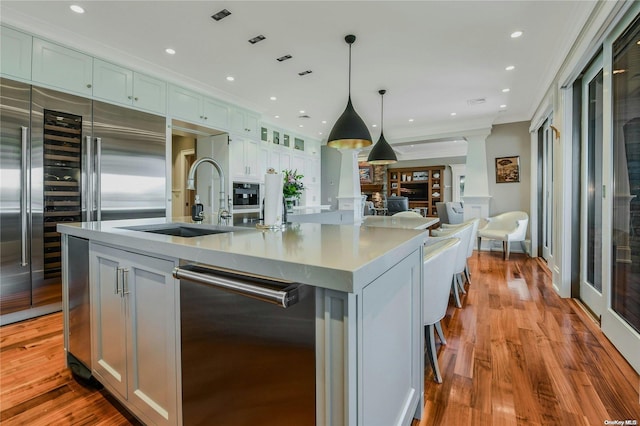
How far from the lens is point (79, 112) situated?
9.38 ft

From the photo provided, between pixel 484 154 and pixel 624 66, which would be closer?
pixel 624 66

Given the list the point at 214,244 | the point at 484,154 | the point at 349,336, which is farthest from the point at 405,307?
the point at 484,154

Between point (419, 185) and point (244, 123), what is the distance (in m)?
8.41

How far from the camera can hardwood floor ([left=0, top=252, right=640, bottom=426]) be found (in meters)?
1.38

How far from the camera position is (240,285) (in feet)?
2.66

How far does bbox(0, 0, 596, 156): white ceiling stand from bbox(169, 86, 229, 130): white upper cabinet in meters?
0.15

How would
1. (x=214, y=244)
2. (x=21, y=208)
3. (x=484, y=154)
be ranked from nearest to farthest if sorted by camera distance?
(x=214, y=244), (x=21, y=208), (x=484, y=154)

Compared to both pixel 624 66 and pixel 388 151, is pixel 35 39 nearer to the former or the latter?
pixel 388 151

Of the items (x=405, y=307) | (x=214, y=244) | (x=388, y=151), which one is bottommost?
(x=405, y=307)

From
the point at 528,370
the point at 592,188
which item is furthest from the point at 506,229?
the point at 528,370

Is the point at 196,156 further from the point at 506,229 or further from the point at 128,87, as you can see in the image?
the point at 506,229

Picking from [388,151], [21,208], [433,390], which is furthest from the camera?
[388,151]

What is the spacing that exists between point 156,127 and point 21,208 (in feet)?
5.10

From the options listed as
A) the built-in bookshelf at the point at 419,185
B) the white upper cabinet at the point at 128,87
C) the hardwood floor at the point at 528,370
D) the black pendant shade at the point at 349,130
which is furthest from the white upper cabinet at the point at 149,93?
the built-in bookshelf at the point at 419,185
